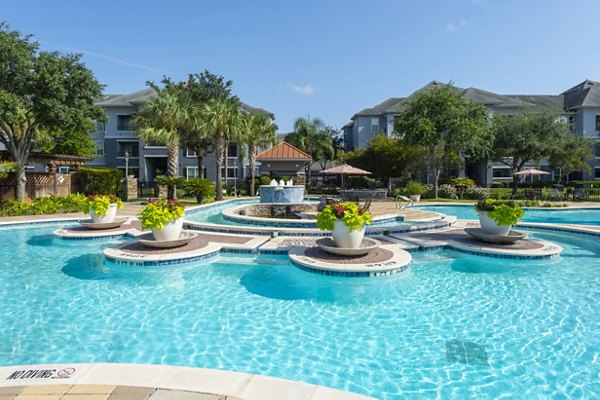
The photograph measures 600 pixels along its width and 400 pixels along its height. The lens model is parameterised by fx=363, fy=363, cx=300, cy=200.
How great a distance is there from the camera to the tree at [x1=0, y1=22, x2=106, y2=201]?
17.6 m

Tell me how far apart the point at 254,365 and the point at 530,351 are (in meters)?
3.79

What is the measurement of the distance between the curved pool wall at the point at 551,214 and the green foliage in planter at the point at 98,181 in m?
21.7

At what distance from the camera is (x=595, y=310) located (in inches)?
253

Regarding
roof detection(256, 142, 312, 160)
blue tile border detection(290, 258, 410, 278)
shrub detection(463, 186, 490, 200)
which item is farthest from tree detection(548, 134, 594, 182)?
blue tile border detection(290, 258, 410, 278)

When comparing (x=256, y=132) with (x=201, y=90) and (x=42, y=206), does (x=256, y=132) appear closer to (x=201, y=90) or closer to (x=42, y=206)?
(x=201, y=90)

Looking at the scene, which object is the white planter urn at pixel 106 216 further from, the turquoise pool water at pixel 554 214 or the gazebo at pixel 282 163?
the gazebo at pixel 282 163

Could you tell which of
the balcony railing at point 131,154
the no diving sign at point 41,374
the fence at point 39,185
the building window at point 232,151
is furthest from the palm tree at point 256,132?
the no diving sign at point 41,374

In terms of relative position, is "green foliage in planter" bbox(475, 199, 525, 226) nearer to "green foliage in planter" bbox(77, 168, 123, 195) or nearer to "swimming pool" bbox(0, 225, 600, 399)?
"swimming pool" bbox(0, 225, 600, 399)

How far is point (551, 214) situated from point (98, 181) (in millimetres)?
28681

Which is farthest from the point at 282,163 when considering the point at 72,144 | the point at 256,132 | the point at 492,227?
the point at 492,227

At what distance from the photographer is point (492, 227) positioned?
35.6 feet

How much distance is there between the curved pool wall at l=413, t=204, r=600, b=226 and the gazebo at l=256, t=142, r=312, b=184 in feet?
46.9

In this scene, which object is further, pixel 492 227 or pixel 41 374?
pixel 492 227

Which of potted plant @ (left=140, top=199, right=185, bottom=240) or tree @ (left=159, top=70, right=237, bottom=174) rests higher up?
tree @ (left=159, top=70, right=237, bottom=174)
